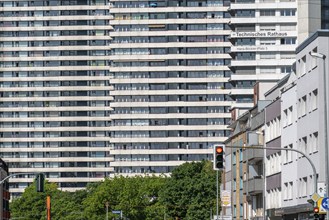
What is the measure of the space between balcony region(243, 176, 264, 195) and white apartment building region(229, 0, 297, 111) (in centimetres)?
7070

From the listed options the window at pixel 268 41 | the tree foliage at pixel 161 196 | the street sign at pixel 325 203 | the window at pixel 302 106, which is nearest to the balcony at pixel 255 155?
the window at pixel 302 106

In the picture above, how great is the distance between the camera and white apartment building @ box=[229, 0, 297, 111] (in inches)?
7328

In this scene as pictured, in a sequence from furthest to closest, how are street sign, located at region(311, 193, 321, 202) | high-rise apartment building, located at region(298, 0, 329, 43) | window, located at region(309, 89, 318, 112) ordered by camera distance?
high-rise apartment building, located at region(298, 0, 329, 43) → window, located at region(309, 89, 318, 112) → street sign, located at region(311, 193, 321, 202)

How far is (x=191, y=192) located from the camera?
164 m

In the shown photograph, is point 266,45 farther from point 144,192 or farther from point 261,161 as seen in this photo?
point 261,161

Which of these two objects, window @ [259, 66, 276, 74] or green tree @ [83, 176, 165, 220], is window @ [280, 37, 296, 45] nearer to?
window @ [259, 66, 276, 74]

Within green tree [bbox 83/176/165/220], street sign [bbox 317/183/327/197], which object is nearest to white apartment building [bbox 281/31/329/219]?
street sign [bbox 317/183/327/197]

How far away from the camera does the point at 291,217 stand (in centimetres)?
9406

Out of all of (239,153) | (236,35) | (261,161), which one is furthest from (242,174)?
(236,35)

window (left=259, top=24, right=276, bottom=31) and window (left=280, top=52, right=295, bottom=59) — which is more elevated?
window (left=259, top=24, right=276, bottom=31)

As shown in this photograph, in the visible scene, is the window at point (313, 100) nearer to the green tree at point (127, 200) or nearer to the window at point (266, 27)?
the green tree at point (127, 200)

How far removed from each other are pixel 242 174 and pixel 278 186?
23546mm

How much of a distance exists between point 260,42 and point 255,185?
263ft

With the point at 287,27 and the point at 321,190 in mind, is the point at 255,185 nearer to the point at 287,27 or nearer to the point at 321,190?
the point at 321,190
